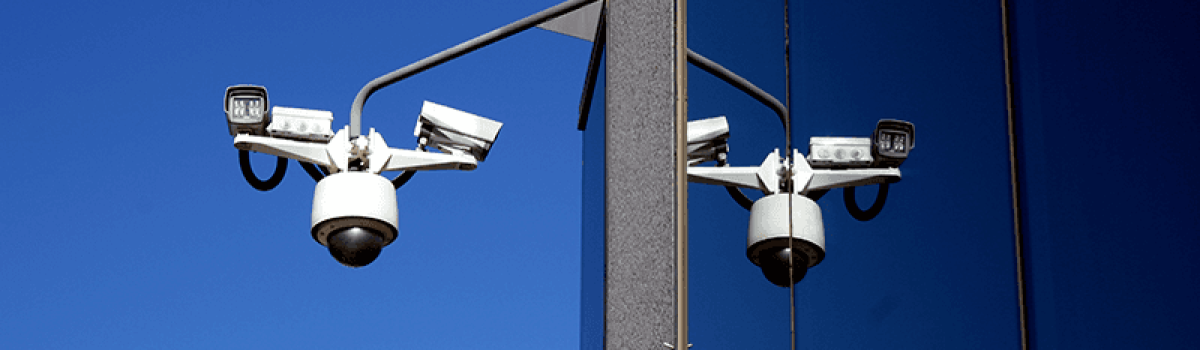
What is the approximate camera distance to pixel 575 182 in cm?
180

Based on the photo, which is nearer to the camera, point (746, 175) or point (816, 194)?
point (816, 194)

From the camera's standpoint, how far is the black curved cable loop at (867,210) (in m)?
0.57

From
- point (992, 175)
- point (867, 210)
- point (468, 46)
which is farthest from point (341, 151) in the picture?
point (992, 175)

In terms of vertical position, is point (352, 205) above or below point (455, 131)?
below

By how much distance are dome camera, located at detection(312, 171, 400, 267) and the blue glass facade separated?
77cm

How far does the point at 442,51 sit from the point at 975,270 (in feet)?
3.92

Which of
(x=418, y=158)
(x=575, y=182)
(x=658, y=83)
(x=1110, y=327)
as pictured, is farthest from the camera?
(x=575, y=182)

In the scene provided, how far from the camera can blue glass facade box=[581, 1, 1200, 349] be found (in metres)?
0.35

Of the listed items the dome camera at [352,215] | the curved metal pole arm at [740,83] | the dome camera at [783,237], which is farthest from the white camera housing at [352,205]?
the dome camera at [783,237]

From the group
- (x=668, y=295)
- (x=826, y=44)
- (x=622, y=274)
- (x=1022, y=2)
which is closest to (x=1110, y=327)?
(x=1022, y=2)

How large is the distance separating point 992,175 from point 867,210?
0.47ft

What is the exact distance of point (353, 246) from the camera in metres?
1.45

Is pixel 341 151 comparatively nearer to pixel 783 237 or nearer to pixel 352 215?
pixel 352 215

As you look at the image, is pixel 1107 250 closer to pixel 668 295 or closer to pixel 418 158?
pixel 668 295
